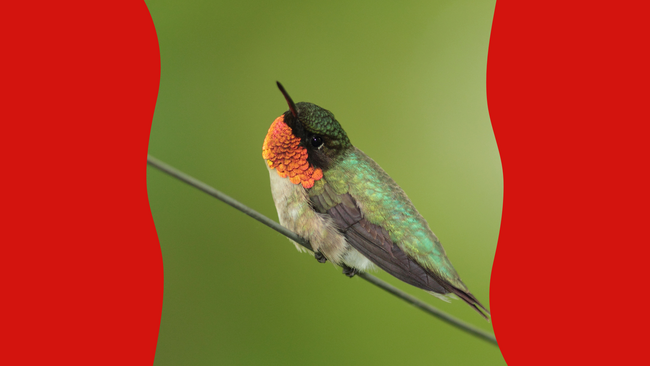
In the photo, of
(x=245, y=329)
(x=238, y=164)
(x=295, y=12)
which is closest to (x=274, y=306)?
(x=245, y=329)

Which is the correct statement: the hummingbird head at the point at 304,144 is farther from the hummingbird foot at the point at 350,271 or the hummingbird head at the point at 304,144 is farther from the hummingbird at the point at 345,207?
the hummingbird foot at the point at 350,271

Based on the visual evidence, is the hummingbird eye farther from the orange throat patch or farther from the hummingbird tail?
the hummingbird tail

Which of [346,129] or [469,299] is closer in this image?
[469,299]

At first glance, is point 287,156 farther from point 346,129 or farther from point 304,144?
point 346,129

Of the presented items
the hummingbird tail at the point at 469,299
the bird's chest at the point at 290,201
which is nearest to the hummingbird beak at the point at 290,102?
the bird's chest at the point at 290,201

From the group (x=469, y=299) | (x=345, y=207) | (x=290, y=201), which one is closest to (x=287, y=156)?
(x=290, y=201)

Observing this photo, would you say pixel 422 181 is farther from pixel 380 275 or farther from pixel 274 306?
pixel 274 306
